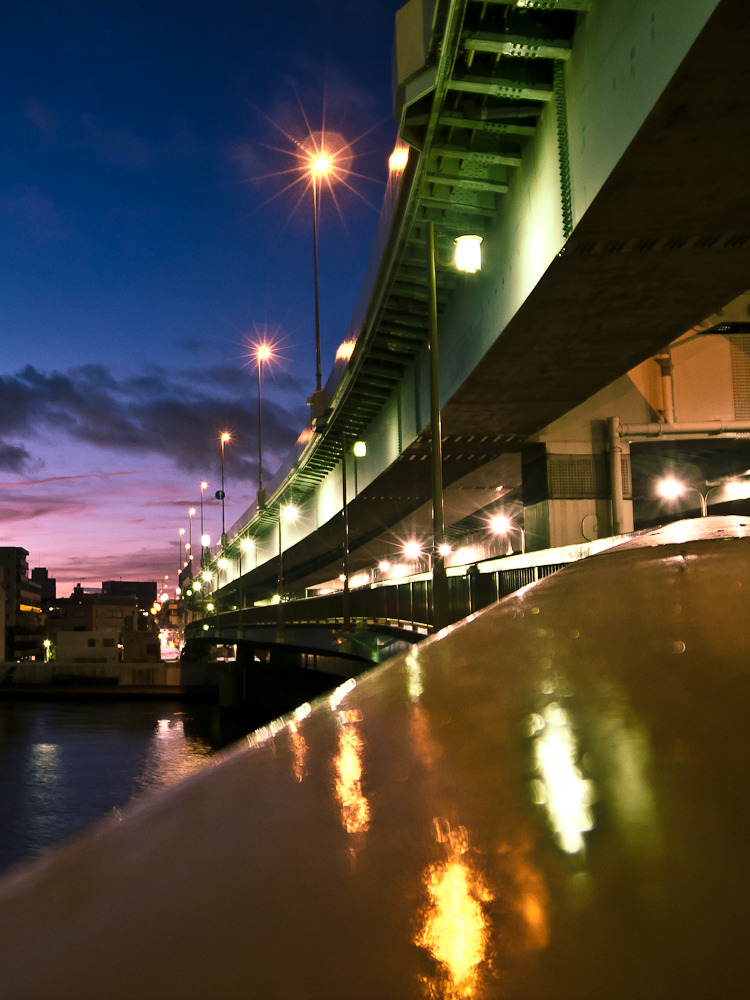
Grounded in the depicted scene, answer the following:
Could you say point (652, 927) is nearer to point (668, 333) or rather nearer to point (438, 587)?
point (438, 587)

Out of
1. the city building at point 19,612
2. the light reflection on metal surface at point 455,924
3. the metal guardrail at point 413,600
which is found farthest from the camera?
the city building at point 19,612

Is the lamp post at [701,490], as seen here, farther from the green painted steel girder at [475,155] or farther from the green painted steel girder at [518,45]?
the green painted steel girder at [518,45]

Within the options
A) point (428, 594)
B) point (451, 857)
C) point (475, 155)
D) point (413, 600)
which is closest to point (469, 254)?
point (475, 155)

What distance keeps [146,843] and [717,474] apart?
1147 inches

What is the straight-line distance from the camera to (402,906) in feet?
8.71

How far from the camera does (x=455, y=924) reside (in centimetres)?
254

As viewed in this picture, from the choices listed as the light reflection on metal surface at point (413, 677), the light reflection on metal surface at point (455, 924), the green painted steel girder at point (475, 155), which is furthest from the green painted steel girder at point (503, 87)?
the light reflection on metal surface at point (455, 924)

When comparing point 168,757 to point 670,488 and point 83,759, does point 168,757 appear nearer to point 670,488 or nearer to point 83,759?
point 83,759

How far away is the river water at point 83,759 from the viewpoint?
27516 mm

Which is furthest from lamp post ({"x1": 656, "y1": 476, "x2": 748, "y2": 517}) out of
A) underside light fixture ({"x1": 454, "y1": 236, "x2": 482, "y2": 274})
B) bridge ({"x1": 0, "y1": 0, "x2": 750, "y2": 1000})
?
underside light fixture ({"x1": 454, "y1": 236, "x2": 482, "y2": 274})

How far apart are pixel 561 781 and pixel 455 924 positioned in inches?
36.7

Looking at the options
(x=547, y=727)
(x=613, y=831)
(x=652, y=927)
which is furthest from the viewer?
(x=547, y=727)

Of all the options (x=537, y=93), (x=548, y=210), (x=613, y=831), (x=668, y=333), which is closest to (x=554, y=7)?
(x=537, y=93)

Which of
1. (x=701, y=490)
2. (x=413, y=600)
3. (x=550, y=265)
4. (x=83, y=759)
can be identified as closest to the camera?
(x=550, y=265)
